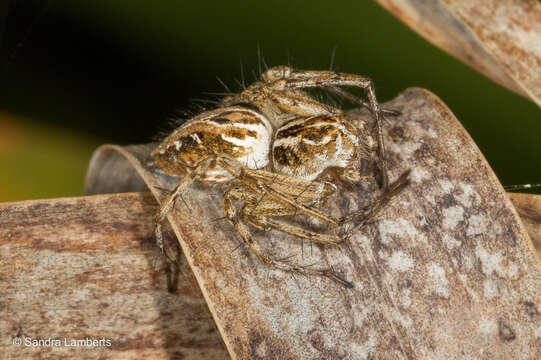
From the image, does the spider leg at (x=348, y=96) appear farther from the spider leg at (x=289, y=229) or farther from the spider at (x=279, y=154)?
the spider leg at (x=289, y=229)

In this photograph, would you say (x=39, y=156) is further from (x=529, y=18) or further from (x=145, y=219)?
(x=529, y=18)

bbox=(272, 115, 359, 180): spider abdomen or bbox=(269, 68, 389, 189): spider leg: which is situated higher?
bbox=(269, 68, 389, 189): spider leg

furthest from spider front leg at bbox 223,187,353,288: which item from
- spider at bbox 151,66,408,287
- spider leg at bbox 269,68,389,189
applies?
spider leg at bbox 269,68,389,189

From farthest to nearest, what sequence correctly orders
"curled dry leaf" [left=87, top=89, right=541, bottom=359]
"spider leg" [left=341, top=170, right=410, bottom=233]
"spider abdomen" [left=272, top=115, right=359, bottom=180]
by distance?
1. "spider abdomen" [left=272, top=115, right=359, bottom=180]
2. "spider leg" [left=341, top=170, right=410, bottom=233]
3. "curled dry leaf" [left=87, top=89, right=541, bottom=359]

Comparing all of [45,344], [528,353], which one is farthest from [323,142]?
[45,344]

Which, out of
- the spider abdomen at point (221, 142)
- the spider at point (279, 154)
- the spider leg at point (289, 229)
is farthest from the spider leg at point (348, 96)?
the spider leg at point (289, 229)

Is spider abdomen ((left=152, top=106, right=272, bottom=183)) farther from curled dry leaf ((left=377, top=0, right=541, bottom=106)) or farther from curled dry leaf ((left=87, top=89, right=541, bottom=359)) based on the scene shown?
curled dry leaf ((left=377, top=0, right=541, bottom=106))

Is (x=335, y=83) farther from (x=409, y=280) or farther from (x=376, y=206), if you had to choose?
(x=409, y=280)
